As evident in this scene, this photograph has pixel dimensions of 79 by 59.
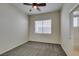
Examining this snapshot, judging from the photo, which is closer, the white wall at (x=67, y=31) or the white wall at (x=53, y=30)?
the white wall at (x=67, y=31)

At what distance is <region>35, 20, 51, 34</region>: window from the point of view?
710cm

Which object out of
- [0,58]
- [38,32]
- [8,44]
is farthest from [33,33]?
[0,58]

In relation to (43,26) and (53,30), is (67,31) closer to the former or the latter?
(53,30)

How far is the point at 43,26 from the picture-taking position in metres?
7.41

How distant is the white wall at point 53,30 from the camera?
6.61 metres

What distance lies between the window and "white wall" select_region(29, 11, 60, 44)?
256mm

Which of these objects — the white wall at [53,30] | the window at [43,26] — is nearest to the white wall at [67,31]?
the white wall at [53,30]

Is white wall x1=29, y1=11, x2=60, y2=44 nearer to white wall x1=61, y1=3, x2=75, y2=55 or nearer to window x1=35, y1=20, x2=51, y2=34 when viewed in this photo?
window x1=35, y1=20, x2=51, y2=34

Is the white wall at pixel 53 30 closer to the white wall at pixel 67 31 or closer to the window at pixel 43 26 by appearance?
the window at pixel 43 26

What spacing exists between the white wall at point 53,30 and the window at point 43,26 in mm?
256

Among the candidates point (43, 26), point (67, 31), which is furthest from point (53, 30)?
point (67, 31)

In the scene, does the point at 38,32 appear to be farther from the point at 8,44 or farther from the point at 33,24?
the point at 8,44

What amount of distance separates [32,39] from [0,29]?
427cm

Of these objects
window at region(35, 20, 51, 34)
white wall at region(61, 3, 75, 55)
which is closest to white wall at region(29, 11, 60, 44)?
window at region(35, 20, 51, 34)
